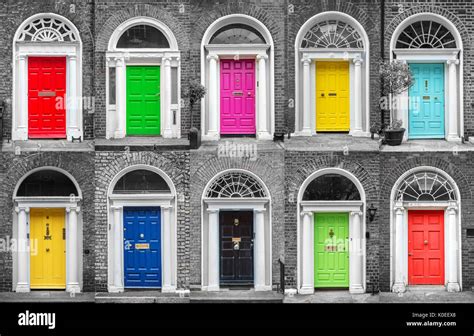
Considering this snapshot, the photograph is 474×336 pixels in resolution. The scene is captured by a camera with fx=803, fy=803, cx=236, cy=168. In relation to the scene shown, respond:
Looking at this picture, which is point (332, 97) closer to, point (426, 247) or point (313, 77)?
point (313, 77)

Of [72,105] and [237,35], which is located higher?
[237,35]

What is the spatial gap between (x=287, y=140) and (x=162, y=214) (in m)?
3.33

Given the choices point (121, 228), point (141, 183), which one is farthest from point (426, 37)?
point (121, 228)

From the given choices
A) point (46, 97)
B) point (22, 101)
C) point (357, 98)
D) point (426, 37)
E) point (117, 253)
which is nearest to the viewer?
point (117, 253)

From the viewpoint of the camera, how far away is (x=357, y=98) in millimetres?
18609

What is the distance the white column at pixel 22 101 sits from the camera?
18.8 m

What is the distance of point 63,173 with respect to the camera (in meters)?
18.6

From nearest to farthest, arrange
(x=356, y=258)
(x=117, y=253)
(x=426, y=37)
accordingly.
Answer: (x=117, y=253) < (x=356, y=258) < (x=426, y=37)

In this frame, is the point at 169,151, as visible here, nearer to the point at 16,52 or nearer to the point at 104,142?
the point at 104,142

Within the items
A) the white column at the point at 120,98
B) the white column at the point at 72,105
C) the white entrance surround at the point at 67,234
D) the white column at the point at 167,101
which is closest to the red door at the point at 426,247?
the white column at the point at 167,101

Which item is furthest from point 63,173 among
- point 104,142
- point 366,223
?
point 366,223

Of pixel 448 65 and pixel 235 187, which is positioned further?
pixel 448 65

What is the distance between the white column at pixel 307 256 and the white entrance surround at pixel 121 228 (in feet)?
9.55

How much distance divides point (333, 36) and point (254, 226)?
481 centimetres
